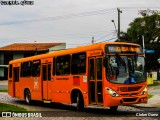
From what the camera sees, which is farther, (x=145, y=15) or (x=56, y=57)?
(x=145, y=15)

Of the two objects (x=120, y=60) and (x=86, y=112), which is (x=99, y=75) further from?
(x=86, y=112)

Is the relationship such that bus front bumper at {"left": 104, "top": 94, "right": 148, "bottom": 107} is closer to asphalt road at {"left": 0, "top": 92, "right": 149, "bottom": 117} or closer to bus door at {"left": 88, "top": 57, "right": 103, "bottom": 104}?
bus door at {"left": 88, "top": 57, "right": 103, "bottom": 104}

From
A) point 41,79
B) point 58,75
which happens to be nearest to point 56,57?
point 58,75

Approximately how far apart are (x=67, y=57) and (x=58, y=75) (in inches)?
54.4

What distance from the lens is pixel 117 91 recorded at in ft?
56.0

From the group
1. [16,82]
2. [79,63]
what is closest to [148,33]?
[16,82]

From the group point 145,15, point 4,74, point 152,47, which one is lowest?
point 4,74

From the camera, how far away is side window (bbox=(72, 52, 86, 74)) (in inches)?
742

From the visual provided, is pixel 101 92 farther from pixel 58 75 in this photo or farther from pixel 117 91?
pixel 58 75

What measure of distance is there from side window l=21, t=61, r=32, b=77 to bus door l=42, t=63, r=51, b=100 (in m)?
2.26

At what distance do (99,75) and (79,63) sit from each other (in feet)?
6.06

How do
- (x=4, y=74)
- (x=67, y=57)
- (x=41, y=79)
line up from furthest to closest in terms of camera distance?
(x=4, y=74) < (x=41, y=79) < (x=67, y=57)

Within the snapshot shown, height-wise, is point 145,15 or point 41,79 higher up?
point 145,15

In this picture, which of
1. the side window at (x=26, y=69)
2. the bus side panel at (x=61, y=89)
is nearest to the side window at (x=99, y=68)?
the bus side panel at (x=61, y=89)
